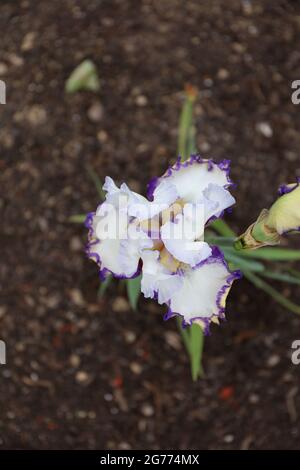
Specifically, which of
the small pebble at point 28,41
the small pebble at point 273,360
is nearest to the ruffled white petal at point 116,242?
the small pebble at point 273,360

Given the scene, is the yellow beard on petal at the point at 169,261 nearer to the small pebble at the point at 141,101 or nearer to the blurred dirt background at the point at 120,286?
the blurred dirt background at the point at 120,286

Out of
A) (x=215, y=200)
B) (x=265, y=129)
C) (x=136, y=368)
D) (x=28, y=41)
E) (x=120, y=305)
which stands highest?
(x=28, y=41)

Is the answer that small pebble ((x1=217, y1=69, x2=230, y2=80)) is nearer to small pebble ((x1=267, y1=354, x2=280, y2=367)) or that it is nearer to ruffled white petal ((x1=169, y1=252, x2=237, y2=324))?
small pebble ((x1=267, y1=354, x2=280, y2=367))

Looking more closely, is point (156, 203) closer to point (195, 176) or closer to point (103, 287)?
point (195, 176)

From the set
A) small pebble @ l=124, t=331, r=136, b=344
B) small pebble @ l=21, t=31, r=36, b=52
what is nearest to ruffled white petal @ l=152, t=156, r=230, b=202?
small pebble @ l=124, t=331, r=136, b=344

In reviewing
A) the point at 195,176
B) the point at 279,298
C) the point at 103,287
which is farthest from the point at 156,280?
the point at 279,298
